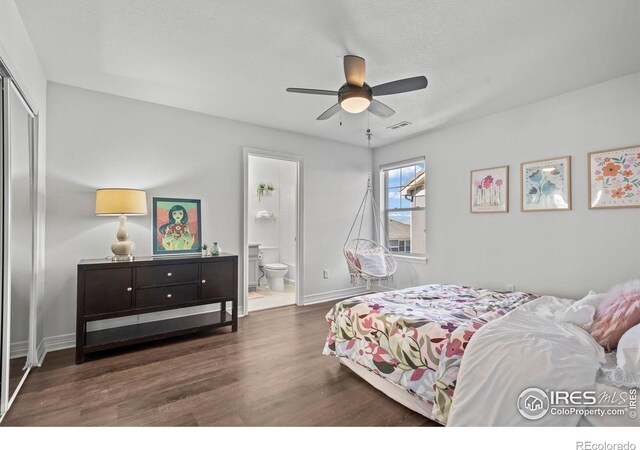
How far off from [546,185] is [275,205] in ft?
14.7

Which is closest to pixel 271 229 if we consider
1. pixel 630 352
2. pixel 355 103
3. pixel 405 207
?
pixel 405 207

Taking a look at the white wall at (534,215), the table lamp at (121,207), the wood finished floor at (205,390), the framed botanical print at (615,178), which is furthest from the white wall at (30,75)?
the framed botanical print at (615,178)

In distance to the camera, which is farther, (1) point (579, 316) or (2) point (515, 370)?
(1) point (579, 316)

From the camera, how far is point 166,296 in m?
3.03

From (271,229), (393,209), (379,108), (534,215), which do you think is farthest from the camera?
(271,229)

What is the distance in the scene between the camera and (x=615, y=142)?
2.83 meters

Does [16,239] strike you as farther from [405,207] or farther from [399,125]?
[405,207]

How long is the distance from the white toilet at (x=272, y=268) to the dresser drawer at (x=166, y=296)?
7.87ft

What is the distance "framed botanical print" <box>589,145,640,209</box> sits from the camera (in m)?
2.71

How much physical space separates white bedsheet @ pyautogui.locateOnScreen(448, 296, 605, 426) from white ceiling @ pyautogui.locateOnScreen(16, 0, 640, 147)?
199 centimetres

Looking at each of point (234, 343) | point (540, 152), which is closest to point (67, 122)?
point (234, 343)

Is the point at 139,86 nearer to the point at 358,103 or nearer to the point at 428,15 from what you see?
the point at 358,103

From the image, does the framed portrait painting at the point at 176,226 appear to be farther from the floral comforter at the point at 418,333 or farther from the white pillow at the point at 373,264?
the white pillow at the point at 373,264
